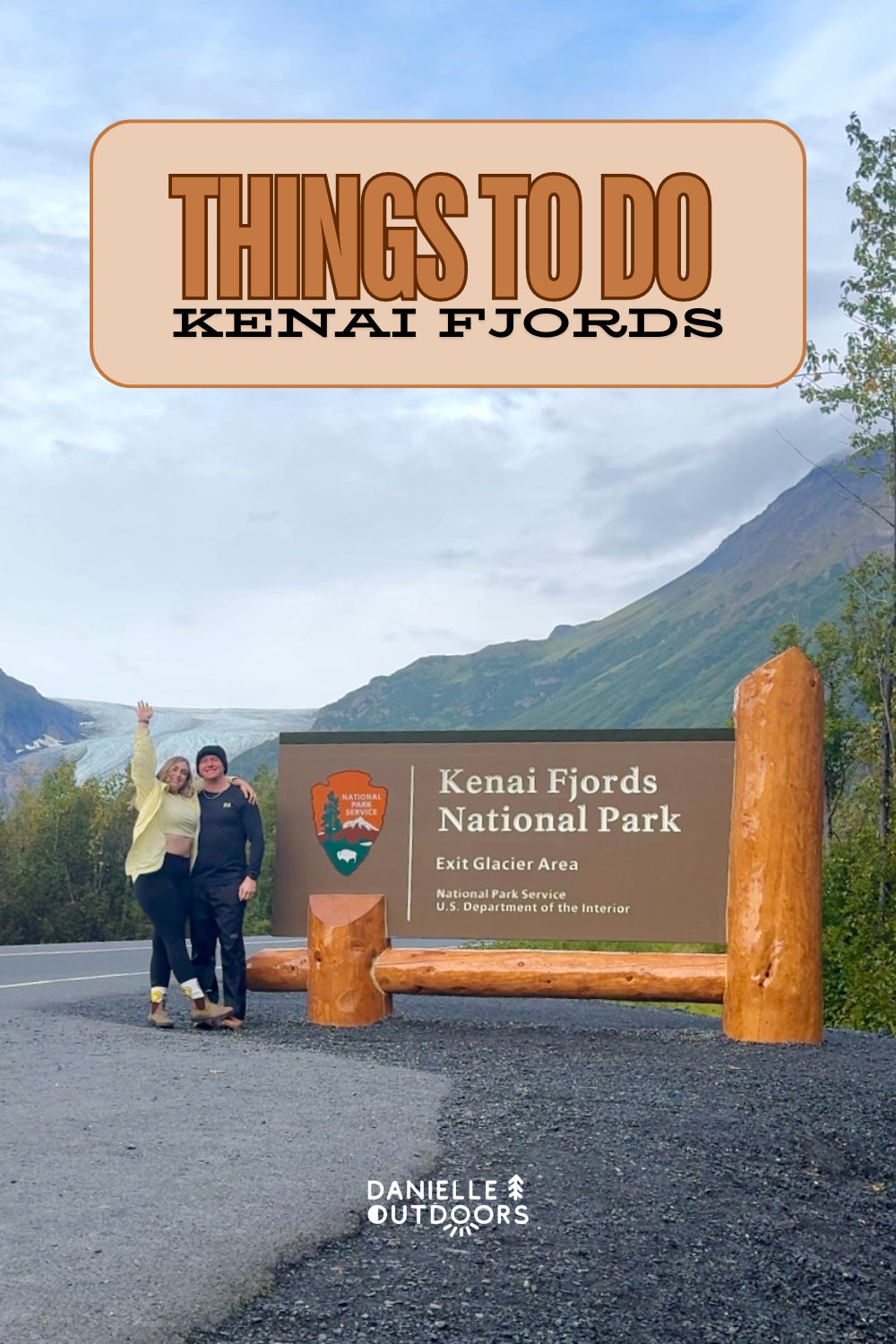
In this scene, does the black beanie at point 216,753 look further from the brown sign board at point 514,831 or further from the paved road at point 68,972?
the paved road at point 68,972

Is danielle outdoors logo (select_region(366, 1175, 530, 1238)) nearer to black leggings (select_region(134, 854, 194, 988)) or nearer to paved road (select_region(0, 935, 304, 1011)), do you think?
black leggings (select_region(134, 854, 194, 988))

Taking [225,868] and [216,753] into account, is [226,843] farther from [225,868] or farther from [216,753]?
[216,753]

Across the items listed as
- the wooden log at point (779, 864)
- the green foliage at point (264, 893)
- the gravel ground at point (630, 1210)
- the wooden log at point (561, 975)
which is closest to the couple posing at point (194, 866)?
the gravel ground at point (630, 1210)

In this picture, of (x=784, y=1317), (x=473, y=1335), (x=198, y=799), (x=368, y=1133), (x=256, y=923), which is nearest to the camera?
(x=473, y=1335)

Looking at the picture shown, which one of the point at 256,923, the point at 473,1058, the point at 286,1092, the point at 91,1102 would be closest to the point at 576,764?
the point at 473,1058

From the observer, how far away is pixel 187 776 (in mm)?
10008

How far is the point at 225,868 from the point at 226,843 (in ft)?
0.63

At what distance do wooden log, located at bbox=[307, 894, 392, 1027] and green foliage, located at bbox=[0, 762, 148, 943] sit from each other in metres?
22.9

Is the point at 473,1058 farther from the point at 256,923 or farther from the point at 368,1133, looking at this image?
the point at 256,923

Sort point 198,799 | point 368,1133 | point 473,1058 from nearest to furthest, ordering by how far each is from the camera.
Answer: point 368,1133, point 473,1058, point 198,799

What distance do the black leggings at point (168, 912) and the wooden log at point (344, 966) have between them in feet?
3.40

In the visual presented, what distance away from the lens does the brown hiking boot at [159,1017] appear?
32.5 feet

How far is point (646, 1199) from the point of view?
227 inches

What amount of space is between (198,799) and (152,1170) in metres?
4.82
